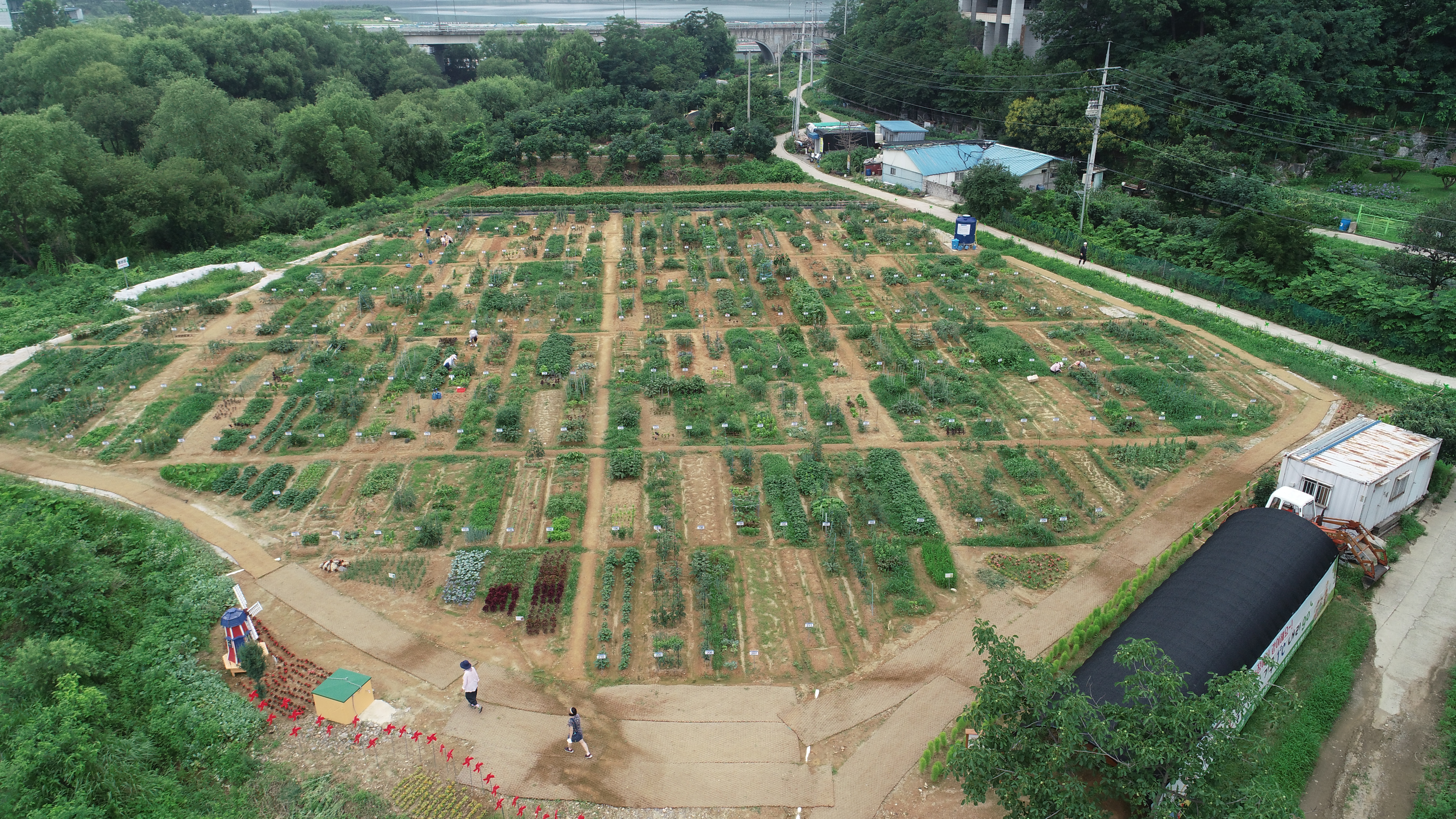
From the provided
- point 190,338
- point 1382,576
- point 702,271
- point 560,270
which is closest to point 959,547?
point 1382,576

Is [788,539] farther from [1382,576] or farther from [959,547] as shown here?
[1382,576]

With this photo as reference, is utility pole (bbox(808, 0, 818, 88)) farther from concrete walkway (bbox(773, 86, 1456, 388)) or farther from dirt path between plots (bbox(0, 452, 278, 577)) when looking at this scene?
dirt path between plots (bbox(0, 452, 278, 577))

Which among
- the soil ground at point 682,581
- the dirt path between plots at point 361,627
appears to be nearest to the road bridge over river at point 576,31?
the soil ground at point 682,581

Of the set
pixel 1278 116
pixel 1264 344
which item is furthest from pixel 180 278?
pixel 1278 116

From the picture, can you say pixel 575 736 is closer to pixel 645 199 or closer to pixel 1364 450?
pixel 1364 450

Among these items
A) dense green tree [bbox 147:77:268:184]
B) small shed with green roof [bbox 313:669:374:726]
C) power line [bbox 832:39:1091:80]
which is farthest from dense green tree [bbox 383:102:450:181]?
small shed with green roof [bbox 313:669:374:726]

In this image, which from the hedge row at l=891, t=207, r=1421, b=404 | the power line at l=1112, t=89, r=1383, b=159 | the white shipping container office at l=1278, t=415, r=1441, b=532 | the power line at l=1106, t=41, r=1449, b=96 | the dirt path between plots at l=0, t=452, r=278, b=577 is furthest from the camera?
the power line at l=1106, t=41, r=1449, b=96
